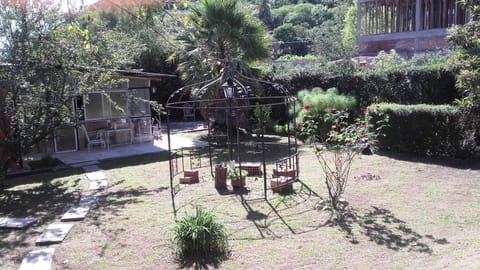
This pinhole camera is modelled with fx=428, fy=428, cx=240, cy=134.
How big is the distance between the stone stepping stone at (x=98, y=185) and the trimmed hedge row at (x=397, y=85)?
349 inches

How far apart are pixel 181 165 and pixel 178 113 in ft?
45.2

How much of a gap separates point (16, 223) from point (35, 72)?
359cm

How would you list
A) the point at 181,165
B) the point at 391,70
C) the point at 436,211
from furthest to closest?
the point at 391,70, the point at 181,165, the point at 436,211

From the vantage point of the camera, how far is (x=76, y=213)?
7.12 m

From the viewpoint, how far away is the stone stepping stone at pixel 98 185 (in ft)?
30.1

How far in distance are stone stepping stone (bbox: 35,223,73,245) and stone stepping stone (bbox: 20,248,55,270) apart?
0.30 meters

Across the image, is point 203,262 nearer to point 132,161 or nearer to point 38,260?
point 38,260

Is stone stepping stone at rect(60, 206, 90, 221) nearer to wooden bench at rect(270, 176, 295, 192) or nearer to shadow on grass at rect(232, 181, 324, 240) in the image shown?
shadow on grass at rect(232, 181, 324, 240)

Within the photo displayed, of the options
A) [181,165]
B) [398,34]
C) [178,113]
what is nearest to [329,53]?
[398,34]

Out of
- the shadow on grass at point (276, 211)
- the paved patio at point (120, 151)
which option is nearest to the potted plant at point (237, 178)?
the shadow on grass at point (276, 211)

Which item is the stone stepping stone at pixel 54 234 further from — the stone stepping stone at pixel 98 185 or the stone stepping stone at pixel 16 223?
the stone stepping stone at pixel 98 185

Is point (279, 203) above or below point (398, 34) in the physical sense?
below

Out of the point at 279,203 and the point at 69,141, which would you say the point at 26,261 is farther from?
the point at 69,141

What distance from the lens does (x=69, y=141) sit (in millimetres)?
14305
